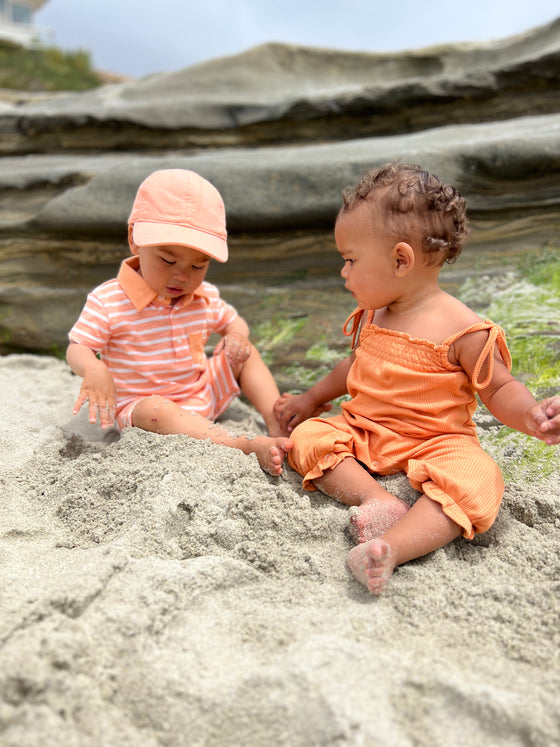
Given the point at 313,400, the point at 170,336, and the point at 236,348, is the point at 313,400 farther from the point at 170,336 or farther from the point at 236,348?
the point at 170,336

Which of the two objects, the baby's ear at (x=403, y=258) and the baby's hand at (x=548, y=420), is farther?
the baby's ear at (x=403, y=258)

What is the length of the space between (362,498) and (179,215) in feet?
3.84

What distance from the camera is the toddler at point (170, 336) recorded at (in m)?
2.17

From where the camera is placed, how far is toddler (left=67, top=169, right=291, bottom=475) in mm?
2170

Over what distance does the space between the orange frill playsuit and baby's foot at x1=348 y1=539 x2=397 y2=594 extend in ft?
0.87

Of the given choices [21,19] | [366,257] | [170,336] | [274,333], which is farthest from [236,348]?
[21,19]

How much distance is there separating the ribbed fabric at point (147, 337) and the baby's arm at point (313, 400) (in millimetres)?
342

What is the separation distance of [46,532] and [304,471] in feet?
2.56

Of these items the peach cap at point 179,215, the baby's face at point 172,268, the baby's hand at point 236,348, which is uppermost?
the peach cap at point 179,215

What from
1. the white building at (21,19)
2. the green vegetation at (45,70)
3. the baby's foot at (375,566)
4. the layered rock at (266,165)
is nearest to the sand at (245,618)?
the baby's foot at (375,566)

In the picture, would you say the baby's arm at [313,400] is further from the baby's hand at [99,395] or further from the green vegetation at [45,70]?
the green vegetation at [45,70]

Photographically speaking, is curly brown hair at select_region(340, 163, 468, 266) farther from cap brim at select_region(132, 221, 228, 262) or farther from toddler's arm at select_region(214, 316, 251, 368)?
toddler's arm at select_region(214, 316, 251, 368)

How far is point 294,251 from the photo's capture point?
3449 mm

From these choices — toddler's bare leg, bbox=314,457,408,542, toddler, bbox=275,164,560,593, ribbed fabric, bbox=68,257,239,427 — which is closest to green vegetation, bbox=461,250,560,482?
toddler, bbox=275,164,560,593
